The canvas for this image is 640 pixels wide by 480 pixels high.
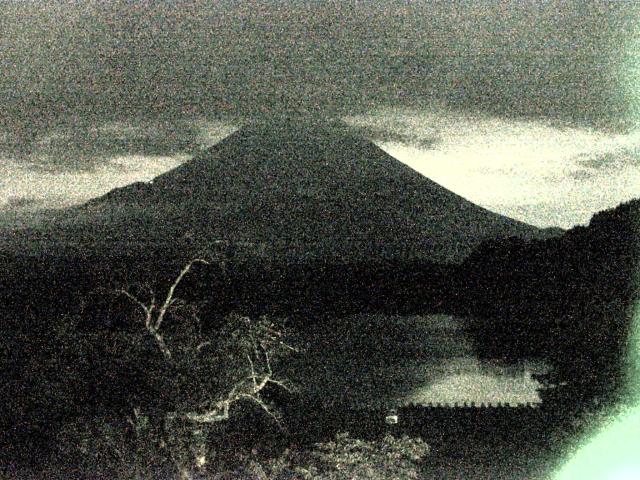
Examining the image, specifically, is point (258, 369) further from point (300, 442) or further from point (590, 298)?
point (590, 298)

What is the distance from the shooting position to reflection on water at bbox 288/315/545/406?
58.5 feet

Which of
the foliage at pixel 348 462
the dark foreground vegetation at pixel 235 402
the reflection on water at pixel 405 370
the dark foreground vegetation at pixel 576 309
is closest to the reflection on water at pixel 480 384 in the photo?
the reflection on water at pixel 405 370

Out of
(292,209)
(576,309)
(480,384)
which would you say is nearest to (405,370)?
(480,384)

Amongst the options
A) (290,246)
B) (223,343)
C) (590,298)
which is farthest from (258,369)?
(290,246)

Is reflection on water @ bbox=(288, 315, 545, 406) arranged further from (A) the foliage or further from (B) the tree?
(A) the foliage

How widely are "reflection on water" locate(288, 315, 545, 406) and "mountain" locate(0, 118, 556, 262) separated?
136 ft

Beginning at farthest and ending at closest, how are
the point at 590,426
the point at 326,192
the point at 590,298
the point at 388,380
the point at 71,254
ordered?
the point at 326,192, the point at 71,254, the point at 388,380, the point at 590,298, the point at 590,426

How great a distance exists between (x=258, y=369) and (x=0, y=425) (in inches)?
173

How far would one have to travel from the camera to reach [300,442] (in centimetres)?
1061

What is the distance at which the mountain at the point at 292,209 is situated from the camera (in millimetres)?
77250

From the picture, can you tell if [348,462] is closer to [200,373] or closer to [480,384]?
[200,373]

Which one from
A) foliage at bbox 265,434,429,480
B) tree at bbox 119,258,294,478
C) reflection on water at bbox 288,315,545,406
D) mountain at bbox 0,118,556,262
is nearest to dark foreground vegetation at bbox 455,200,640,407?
reflection on water at bbox 288,315,545,406

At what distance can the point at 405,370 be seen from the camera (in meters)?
21.5

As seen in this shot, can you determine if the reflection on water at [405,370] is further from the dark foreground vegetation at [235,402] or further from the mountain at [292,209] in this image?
the mountain at [292,209]
